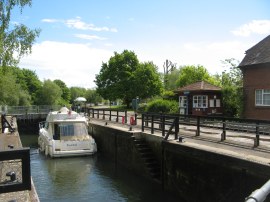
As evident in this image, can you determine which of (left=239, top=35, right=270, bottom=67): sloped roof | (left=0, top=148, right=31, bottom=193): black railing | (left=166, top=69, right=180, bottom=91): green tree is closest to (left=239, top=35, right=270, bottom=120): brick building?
(left=239, top=35, right=270, bottom=67): sloped roof

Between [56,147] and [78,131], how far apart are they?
6.17 ft

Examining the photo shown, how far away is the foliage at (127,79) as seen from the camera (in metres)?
57.2

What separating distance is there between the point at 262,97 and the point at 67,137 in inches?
507

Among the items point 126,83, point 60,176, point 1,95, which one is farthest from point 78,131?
point 126,83

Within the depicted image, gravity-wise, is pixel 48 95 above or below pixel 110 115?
above

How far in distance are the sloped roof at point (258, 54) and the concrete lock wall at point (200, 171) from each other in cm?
1126

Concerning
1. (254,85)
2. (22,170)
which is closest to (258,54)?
(254,85)

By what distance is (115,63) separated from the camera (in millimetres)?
62906

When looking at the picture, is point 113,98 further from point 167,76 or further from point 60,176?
point 60,176

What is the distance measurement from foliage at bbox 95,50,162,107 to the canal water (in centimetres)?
3788

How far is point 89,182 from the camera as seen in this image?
14.8 m

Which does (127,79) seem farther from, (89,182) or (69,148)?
(89,182)

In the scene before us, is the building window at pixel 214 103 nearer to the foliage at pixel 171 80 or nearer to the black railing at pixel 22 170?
the black railing at pixel 22 170

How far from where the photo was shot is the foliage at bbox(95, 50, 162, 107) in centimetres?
5716
